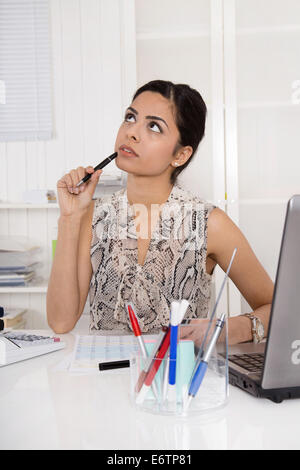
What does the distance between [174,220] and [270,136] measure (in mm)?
1100

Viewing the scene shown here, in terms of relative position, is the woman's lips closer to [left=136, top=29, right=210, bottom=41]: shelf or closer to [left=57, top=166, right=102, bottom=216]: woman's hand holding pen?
[left=57, top=166, right=102, bottom=216]: woman's hand holding pen

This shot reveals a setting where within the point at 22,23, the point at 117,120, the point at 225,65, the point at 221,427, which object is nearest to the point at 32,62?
the point at 22,23

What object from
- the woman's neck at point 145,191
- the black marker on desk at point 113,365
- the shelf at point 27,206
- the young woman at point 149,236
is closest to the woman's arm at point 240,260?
the young woman at point 149,236

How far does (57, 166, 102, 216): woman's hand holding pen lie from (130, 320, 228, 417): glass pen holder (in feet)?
2.79

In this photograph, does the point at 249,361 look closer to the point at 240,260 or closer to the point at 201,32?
the point at 240,260

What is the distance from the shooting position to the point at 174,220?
5.51 ft

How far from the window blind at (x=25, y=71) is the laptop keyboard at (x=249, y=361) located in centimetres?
209

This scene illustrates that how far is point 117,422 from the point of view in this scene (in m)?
0.73

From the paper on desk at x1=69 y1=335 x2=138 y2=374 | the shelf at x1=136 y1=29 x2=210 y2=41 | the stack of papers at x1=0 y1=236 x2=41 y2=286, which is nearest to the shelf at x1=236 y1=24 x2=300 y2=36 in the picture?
the shelf at x1=136 y1=29 x2=210 y2=41

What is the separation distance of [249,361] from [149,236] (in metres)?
0.79

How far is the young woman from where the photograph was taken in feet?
5.14

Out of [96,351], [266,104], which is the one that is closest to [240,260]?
[96,351]

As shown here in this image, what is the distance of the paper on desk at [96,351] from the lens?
100 centimetres
